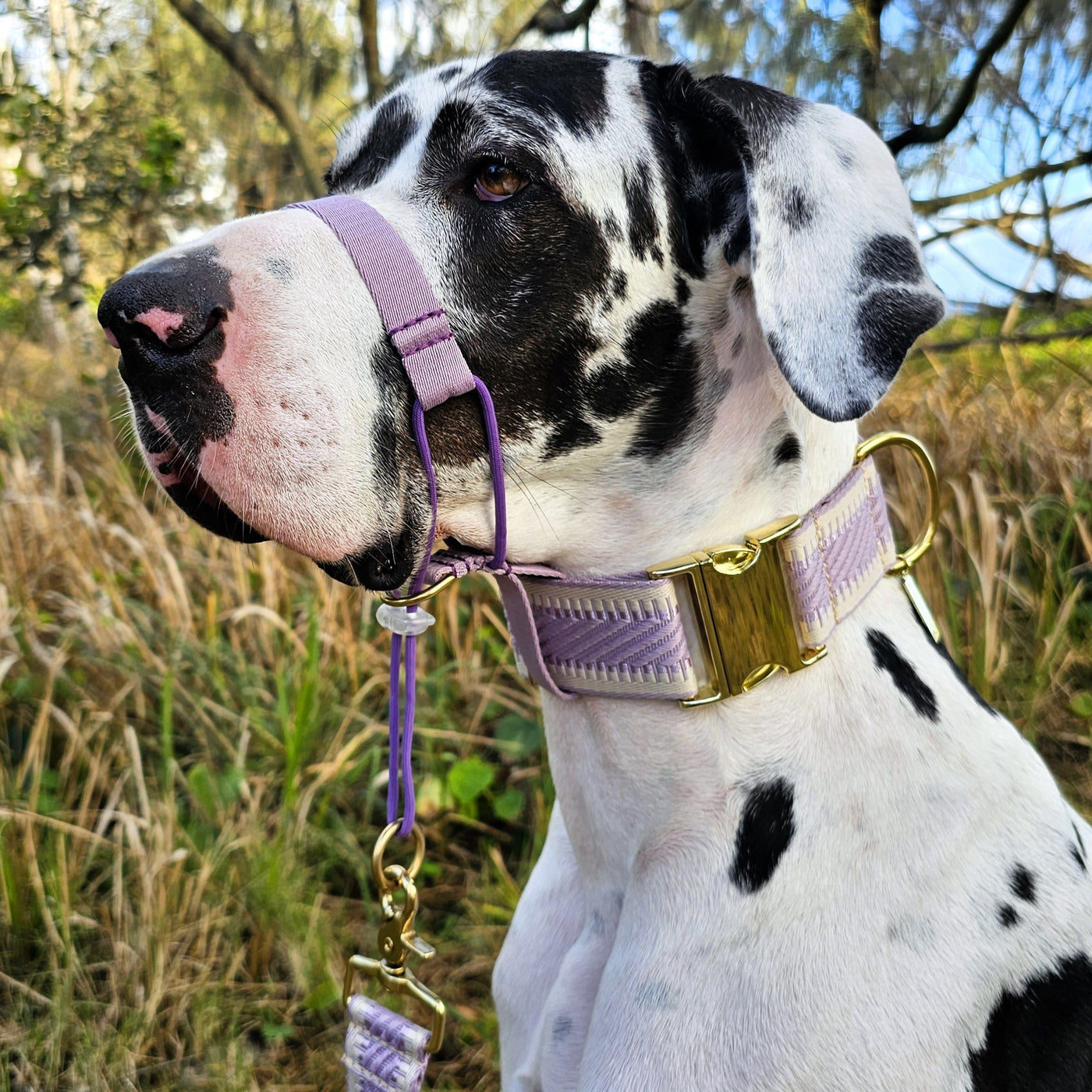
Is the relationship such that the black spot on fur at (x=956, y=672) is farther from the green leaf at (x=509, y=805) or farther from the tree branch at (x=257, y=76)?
the tree branch at (x=257, y=76)

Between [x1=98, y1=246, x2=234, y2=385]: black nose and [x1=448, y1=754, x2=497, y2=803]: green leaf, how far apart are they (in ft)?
7.50

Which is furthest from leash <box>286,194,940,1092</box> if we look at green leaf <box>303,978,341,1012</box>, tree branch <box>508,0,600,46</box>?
tree branch <box>508,0,600,46</box>

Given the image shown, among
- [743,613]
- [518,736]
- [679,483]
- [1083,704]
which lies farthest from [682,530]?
[1083,704]

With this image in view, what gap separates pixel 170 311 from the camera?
1.33m

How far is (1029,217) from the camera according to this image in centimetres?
501

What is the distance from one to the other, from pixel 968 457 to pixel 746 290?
3.52 meters

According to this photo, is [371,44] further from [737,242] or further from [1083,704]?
[1083,704]

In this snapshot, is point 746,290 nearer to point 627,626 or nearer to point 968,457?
point 627,626

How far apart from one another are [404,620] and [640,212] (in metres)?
0.84

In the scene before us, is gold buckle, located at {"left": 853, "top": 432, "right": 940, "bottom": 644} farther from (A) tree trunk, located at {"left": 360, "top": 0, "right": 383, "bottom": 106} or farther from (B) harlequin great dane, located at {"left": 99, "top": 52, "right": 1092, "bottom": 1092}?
(A) tree trunk, located at {"left": 360, "top": 0, "right": 383, "bottom": 106}

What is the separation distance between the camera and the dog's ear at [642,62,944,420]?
4.85 ft

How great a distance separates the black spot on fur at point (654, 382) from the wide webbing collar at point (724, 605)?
0.22 m

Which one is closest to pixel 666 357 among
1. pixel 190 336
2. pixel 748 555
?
pixel 748 555

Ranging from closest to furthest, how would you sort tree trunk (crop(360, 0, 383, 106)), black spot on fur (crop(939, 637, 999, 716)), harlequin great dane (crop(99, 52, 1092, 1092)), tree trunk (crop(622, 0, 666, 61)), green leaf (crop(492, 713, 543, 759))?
harlequin great dane (crop(99, 52, 1092, 1092)) < black spot on fur (crop(939, 637, 999, 716)) < green leaf (crop(492, 713, 543, 759)) < tree trunk (crop(622, 0, 666, 61)) < tree trunk (crop(360, 0, 383, 106))
